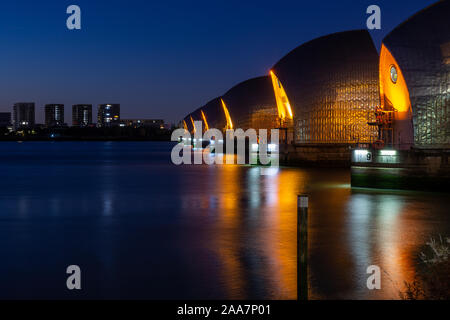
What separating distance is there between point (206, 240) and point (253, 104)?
53.2 m

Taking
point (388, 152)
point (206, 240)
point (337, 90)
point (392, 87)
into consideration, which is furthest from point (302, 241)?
point (337, 90)

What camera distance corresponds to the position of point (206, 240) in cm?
1143

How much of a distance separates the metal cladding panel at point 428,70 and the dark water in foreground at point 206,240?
346 cm

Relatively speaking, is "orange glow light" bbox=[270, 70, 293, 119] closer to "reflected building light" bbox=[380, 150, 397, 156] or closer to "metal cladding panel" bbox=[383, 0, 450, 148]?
"metal cladding panel" bbox=[383, 0, 450, 148]

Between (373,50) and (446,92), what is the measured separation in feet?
49.6

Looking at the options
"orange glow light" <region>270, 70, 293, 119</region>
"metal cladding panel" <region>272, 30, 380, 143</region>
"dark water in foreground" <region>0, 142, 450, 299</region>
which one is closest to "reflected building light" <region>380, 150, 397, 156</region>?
"dark water in foreground" <region>0, 142, 450, 299</region>

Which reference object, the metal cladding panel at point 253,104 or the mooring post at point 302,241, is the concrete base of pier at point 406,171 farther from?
the metal cladding panel at point 253,104

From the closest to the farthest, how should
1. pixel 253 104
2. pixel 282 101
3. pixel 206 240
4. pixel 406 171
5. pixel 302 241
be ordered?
pixel 302 241 < pixel 206 240 < pixel 406 171 < pixel 282 101 < pixel 253 104

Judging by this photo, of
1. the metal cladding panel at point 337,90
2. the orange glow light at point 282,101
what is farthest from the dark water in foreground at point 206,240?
the orange glow light at point 282,101

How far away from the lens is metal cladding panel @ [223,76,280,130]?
6020 centimetres

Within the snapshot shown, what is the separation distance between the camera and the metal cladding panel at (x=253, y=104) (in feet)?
198

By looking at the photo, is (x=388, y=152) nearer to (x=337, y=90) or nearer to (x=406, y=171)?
(x=406, y=171)

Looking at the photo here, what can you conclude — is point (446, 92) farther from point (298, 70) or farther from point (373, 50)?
point (298, 70)
